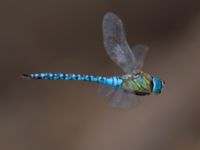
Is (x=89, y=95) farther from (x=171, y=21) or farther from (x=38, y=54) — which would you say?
(x=171, y=21)

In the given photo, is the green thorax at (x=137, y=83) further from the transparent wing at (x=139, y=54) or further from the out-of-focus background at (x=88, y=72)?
the out-of-focus background at (x=88, y=72)

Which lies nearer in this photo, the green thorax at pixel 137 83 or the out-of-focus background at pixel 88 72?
the green thorax at pixel 137 83

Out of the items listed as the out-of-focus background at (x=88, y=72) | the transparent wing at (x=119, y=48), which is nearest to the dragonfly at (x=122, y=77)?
the transparent wing at (x=119, y=48)

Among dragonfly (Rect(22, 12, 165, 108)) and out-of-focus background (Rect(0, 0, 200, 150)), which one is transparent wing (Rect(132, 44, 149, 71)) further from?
out-of-focus background (Rect(0, 0, 200, 150))

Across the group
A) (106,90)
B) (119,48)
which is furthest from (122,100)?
(119,48)

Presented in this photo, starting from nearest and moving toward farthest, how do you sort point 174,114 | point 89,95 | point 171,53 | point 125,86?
point 125,86 → point 174,114 → point 89,95 → point 171,53

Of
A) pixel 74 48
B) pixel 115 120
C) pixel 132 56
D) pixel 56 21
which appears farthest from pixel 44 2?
pixel 132 56

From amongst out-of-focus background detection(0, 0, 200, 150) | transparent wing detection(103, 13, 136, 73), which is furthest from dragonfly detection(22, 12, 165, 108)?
out-of-focus background detection(0, 0, 200, 150)
